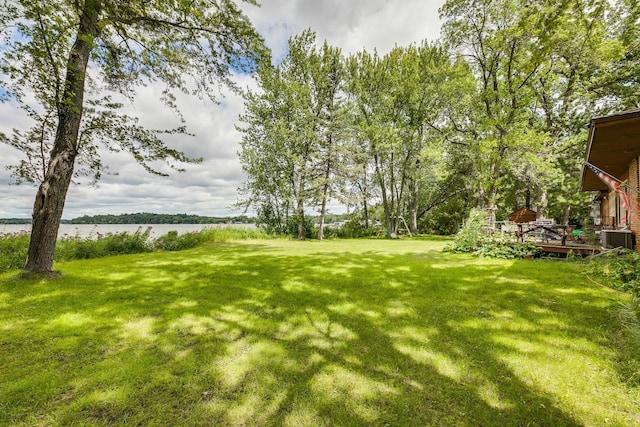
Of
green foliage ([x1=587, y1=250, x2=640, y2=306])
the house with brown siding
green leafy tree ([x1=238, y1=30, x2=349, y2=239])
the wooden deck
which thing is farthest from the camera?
green leafy tree ([x1=238, y1=30, x2=349, y2=239])

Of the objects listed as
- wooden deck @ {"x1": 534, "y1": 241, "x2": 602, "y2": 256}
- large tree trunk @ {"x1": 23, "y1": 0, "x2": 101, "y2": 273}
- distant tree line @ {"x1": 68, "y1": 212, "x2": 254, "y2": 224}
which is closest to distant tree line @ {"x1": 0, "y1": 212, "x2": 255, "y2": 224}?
distant tree line @ {"x1": 68, "y1": 212, "x2": 254, "y2": 224}

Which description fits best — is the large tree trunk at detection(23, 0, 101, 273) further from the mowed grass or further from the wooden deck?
the wooden deck

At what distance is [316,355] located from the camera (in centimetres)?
304

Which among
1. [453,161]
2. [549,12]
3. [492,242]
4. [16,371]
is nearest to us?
[16,371]

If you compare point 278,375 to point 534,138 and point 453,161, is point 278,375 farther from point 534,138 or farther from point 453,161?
point 453,161

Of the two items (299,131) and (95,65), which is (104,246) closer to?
(95,65)

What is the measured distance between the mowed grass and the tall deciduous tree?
8.47ft

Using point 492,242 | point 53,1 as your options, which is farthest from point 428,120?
point 53,1

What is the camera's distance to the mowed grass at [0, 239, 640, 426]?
2186 millimetres

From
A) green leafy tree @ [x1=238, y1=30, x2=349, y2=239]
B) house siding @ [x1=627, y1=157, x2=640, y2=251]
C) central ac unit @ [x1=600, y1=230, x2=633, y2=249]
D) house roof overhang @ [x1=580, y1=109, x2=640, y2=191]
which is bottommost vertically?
central ac unit @ [x1=600, y1=230, x2=633, y2=249]

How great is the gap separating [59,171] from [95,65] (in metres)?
3.33

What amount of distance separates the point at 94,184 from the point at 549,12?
1113 centimetres

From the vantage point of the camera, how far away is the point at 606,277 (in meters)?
5.66

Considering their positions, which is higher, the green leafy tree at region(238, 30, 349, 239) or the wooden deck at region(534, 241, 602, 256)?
the green leafy tree at region(238, 30, 349, 239)
